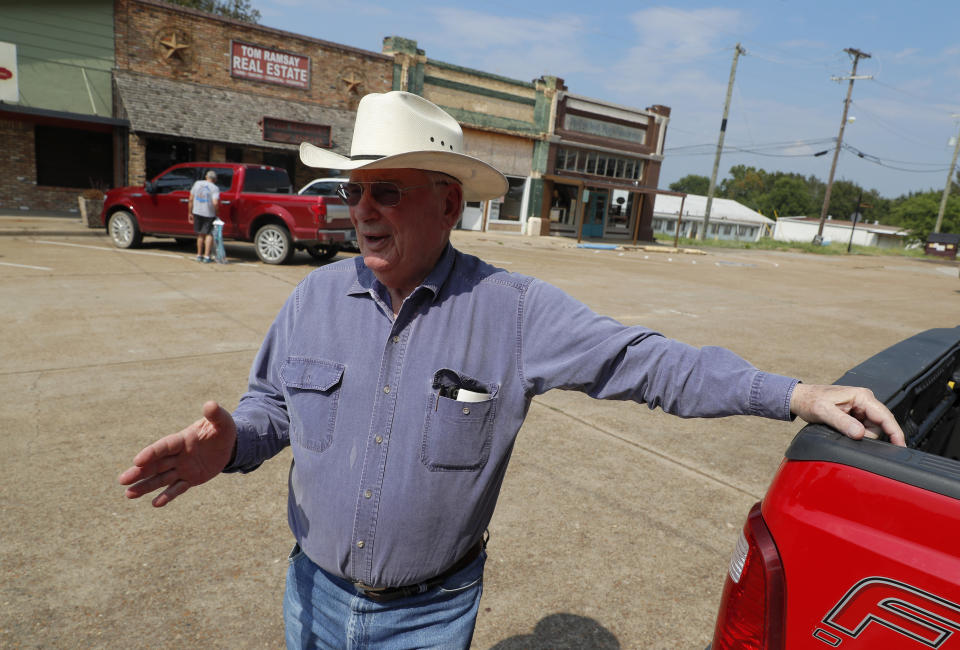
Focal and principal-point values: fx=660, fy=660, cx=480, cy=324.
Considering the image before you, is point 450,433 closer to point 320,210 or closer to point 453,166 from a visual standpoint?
point 453,166

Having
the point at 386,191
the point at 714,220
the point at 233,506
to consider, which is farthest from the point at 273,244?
the point at 714,220

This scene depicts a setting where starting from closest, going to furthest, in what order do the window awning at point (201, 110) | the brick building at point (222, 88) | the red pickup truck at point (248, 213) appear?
the red pickup truck at point (248, 213)
the window awning at point (201, 110)
the brick building at point (222, 88)

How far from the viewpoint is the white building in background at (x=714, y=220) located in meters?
64.0

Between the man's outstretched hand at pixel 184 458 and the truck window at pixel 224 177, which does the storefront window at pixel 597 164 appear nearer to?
the truck window at pixel 224 177

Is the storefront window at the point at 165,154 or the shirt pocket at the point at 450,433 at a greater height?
the storefront window at the point at 165,154

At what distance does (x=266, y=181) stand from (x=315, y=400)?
12.1 m

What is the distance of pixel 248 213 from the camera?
12594mm

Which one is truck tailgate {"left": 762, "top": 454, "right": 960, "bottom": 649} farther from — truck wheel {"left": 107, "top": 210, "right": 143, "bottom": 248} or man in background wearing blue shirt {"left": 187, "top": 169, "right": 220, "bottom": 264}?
truck wheel {"left": 107, "top": 210, "right": 143, "bottom": 248}

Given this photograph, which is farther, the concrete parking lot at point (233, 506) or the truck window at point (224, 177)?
the truck window at point (224, 177)

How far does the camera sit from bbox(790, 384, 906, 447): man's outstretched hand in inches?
53.7

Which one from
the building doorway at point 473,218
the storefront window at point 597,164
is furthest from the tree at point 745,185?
the building doorway at point 473,218

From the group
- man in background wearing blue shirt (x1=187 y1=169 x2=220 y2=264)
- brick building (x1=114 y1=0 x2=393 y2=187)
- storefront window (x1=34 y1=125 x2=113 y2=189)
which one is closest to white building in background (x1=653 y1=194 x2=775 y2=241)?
brick building (x1=114 y1=0 x2=393 y2=187)

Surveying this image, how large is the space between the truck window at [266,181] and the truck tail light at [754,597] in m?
12.7

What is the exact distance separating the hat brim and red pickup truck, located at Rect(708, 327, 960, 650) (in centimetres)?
109
